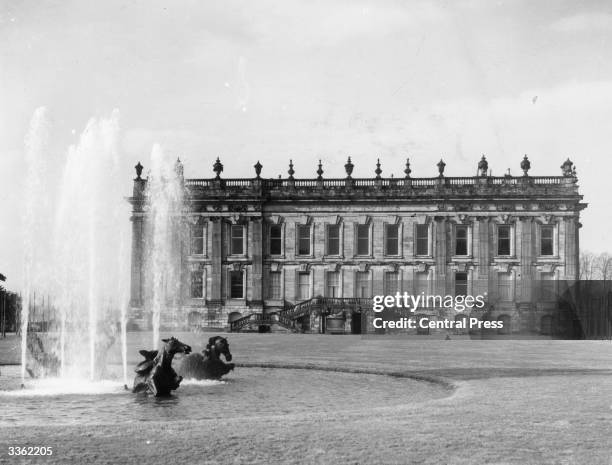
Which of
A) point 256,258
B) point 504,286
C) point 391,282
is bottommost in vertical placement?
point 504,286

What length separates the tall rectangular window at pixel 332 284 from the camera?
199 feet

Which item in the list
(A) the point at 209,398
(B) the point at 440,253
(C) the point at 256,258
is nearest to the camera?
(A) the point at 209,398

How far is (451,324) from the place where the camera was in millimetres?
57062

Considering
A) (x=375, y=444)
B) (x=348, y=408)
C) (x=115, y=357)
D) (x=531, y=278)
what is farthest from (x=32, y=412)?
(x=531, y=278)

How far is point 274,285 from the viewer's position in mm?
60969

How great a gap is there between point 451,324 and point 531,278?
6466 mm

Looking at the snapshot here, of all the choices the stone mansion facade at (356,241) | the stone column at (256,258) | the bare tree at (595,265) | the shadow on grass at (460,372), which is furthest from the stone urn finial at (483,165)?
the bare tree at (595,265)

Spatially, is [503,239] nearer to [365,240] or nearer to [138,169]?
[365,240]

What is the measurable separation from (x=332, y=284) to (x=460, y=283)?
26.9 feet

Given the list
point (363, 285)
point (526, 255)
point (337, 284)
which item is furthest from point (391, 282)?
point (526, 255)

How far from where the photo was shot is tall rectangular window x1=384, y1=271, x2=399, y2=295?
59.9m

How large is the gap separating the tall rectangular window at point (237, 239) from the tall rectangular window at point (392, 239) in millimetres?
9412

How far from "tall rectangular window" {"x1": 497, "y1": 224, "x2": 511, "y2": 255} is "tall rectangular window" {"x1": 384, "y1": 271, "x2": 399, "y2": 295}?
6778 mm

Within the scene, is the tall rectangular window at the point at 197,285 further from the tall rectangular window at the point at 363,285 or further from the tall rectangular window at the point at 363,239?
the tall rectangular window at the point at 363,239
